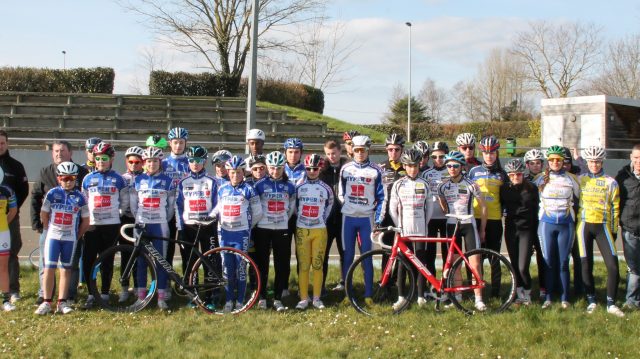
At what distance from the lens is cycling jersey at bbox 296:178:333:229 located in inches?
297

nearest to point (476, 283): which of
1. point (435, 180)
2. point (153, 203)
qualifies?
point (435, 180)

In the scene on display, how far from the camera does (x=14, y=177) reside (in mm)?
7957

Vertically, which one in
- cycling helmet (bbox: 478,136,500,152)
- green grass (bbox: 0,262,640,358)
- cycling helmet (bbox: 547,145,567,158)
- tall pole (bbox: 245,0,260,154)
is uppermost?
tall pole (bbox: 245,0,260,154)

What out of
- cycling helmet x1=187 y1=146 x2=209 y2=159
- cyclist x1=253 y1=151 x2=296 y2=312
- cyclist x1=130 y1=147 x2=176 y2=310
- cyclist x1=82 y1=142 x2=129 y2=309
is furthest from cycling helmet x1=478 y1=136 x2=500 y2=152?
cyclist x1=82 y1=142 x2=129 y2=309

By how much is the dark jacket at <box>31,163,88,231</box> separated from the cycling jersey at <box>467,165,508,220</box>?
196 inches

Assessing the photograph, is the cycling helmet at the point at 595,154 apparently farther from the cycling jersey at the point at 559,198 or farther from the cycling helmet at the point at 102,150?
the cycling helmet at the point at 102,150

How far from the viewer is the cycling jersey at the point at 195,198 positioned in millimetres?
7547

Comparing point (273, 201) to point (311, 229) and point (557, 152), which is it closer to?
point (311, 229)

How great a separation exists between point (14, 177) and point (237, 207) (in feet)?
9.96

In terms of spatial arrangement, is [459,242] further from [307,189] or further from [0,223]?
[0,223]

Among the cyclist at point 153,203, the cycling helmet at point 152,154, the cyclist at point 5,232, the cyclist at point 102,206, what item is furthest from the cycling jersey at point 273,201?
the cyclist at point 5,232

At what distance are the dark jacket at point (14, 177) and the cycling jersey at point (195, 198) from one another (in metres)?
2.14

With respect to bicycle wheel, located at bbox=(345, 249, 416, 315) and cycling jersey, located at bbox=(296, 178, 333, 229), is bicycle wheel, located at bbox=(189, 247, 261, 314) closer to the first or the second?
cycling jersey, located at bbox=(296, 178, 333, 229)

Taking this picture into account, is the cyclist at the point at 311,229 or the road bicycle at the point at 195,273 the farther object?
the cyclist at the point at 311,229
